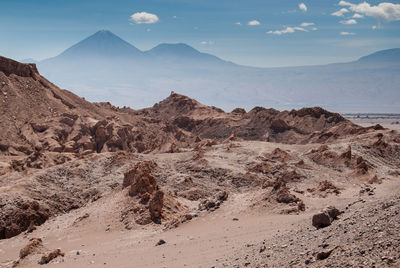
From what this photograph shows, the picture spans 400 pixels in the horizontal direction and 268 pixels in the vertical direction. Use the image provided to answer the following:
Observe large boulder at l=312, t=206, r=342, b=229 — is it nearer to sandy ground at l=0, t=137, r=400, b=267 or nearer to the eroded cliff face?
sandy ground at l=0, t=137, r=400, b=267

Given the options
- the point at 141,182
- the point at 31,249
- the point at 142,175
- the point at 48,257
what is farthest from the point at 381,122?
the point at 48,257

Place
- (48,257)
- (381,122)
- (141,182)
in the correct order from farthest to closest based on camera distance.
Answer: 1. (381,122)
2. (141,182)
3. (48,257)

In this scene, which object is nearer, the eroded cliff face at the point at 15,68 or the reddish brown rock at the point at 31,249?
the reddish brown rock at the point at 31,249

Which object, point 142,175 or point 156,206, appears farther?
point 142,175

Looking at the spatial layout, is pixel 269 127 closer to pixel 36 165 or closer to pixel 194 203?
pixel 36 165

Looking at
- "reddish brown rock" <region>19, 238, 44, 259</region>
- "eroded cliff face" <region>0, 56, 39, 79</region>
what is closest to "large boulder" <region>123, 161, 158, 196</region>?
"reddish brown rock" <region>19, 238, 44, 259</region>

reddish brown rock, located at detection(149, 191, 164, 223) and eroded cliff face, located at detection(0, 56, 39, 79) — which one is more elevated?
eroded cliff face, located at detection(0, 56, 39, 79)

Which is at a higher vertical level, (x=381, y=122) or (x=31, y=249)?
(x=31, y=249)

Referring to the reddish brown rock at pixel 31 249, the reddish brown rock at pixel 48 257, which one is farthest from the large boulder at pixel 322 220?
the reddish brown rock at pixel 31 249

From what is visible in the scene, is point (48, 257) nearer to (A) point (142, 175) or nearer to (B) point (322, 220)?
(A) point (142, 175)

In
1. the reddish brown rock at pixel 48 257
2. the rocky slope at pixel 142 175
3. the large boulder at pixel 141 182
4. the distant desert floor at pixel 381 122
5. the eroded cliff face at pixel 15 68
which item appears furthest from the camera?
the distant desert floor at pixel 381 122

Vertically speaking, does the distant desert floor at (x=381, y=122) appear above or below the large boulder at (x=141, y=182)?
below

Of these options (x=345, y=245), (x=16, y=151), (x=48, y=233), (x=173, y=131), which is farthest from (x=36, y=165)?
(x=173, y=131)

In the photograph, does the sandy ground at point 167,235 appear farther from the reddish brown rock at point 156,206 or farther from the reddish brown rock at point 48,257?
the reddish brown rock at point 156,206
